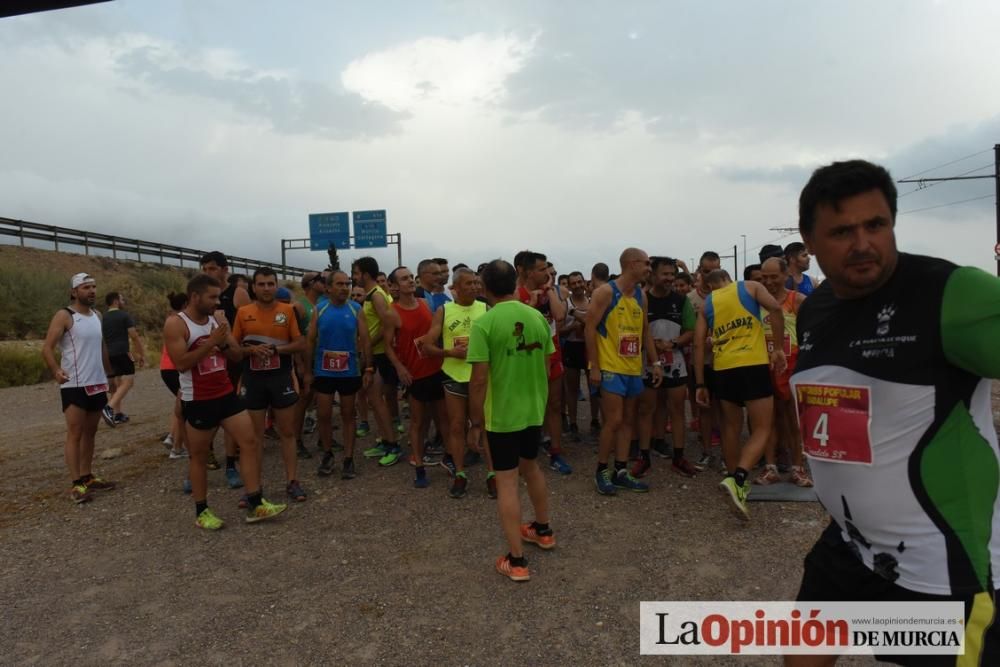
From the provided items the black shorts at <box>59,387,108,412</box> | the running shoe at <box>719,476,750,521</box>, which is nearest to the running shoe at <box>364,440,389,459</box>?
the black shorts at <box>59,387,108,412</box>

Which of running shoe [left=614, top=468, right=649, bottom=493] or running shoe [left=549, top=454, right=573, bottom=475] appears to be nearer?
running shoe [left=614, top=468, right=649, bottom=493]

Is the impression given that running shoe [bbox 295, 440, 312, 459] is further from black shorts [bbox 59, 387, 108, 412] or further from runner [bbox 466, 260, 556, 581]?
runner [bbox 466, 260, 556, 581]

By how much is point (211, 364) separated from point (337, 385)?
1.40 meters

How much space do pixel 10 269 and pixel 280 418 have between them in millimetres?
20960

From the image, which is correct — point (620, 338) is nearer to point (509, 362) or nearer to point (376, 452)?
point (509, 362)

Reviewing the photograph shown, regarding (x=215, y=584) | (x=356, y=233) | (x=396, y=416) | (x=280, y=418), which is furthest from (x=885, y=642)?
(x=356, y=233)

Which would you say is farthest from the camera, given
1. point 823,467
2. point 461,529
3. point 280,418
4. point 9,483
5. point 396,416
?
point 396,416

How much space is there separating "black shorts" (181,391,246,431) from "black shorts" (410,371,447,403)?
5.69 feet

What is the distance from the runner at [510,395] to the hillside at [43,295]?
15.3 m

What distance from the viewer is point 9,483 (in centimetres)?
616

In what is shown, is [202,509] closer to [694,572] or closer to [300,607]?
[300,607]

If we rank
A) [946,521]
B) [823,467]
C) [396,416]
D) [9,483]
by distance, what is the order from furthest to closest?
[396,416]
[9,483]
[823,467]
[946,521]

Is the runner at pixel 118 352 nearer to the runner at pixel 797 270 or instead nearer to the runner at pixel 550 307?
the runner at pixel 550 307

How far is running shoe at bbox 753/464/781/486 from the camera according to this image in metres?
5.25
